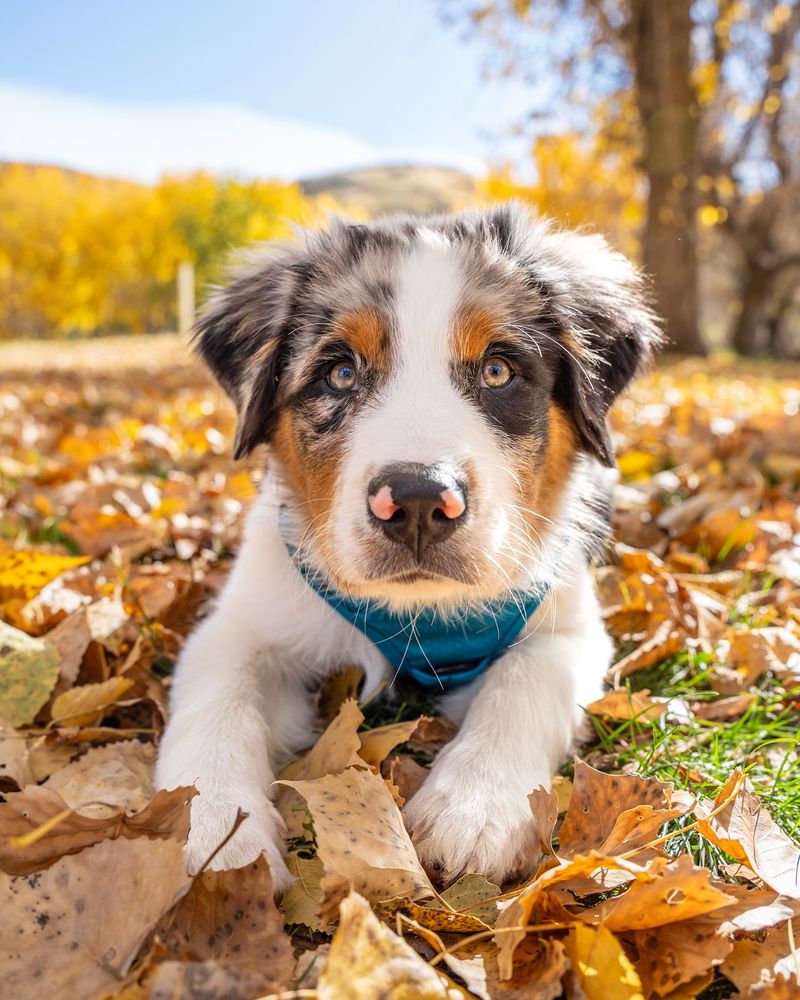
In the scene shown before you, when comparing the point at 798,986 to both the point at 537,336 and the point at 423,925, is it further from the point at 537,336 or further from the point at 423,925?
the point at 537,336

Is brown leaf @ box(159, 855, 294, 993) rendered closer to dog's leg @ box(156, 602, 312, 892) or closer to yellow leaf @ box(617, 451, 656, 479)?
dog's leg @ box(156, 602, 312, 892)

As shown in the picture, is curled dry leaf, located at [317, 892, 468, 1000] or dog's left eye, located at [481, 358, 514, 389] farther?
dog's left eye, located at [481, 358, 514, 389]

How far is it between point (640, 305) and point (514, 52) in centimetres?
1759

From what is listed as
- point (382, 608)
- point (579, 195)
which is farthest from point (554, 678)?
point (579, 195)

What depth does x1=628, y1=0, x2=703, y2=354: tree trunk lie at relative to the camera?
15039 millimetres

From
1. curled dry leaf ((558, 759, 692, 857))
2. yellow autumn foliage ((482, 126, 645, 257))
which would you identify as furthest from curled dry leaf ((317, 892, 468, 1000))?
yellow autumn foliage ((482, 126, 645, 257))

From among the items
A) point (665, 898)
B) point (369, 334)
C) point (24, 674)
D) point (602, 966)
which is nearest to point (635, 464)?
point (369, 334)

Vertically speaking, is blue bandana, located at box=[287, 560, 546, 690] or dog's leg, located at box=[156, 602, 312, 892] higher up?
blue bandana, located at box=[287, 560, 546, 690]

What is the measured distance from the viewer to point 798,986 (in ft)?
4.97

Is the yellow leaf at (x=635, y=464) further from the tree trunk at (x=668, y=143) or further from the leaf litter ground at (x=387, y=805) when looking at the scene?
the tree trunk at (x=668, y=143)

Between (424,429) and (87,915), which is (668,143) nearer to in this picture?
(424,429)

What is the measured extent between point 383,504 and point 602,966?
3.74 feet

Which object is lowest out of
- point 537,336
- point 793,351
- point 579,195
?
point 793,351

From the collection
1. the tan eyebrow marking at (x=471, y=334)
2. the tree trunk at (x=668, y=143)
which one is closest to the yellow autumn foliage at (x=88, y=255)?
the tree trunk at (x=668, y=143)
